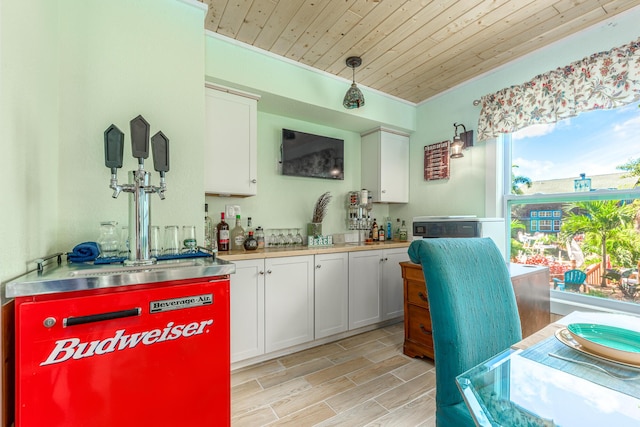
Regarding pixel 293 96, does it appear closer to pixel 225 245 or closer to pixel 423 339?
pixel 225 245

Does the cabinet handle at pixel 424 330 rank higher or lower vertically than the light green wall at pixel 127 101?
lower

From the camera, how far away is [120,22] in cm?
161

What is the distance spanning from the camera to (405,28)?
80.6 inches

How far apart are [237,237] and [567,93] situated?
9.21ft

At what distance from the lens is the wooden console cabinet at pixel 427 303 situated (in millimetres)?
1938

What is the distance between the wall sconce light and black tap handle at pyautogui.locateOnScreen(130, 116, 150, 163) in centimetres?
260

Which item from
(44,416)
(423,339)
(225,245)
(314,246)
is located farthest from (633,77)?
(44,416)

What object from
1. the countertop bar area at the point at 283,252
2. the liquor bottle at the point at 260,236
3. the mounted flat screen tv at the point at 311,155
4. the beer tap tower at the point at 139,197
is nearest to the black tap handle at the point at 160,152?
the beer tap tower at the point at 139,197

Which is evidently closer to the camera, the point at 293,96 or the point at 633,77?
the point at 633,77

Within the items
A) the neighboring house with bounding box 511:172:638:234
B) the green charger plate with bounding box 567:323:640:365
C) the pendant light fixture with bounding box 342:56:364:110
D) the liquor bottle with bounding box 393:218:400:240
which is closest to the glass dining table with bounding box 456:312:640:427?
the green charger plate with bounding box 567:323:640:365

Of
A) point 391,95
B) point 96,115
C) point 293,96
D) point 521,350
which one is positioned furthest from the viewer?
point 391,95

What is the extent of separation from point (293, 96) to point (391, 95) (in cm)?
126

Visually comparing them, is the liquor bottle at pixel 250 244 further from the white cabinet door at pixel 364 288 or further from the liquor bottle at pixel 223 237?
the white cabinet door at pixel 364 288

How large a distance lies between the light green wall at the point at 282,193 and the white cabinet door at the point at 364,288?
1.98 ft
